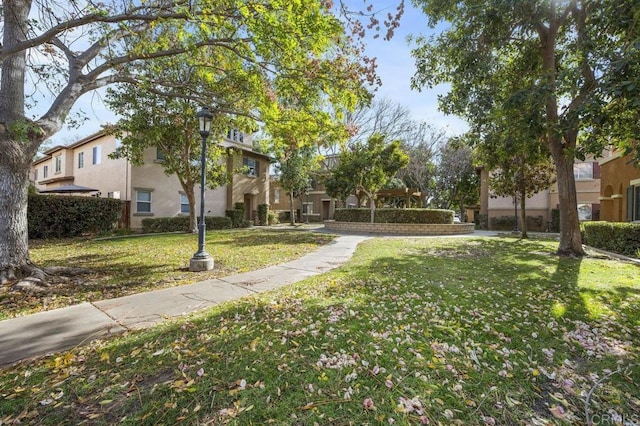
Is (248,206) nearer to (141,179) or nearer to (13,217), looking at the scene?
(141,179)

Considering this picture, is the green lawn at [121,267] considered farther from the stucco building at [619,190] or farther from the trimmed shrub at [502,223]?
the trimmed shrub at [502,223]

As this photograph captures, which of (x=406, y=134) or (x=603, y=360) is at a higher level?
(x=406, y=134)

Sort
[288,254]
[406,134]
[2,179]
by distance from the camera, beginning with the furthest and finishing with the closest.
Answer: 1. [406,134]
2. [288,254]
3. [2,179]

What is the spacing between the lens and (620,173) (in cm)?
1316

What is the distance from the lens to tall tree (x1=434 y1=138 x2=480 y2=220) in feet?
95.0

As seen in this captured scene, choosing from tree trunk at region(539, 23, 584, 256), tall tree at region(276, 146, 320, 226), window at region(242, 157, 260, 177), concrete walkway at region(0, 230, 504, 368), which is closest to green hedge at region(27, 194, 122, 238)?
window at region(242, 157, 260, 177)

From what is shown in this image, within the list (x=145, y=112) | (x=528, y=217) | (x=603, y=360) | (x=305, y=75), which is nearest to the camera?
(x=603, y=360)

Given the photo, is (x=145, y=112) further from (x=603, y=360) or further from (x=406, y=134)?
(x=406, y=134)

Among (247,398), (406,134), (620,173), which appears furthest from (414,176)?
(247,398)

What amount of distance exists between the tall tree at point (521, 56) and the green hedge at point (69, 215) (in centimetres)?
1533

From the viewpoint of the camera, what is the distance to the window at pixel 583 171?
23062 mm

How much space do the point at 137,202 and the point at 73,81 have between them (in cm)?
1339

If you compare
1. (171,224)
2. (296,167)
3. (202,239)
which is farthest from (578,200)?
(171,224)

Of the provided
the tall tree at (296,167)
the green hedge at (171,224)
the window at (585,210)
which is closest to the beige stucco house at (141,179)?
A: the green hedge at (171,224)
